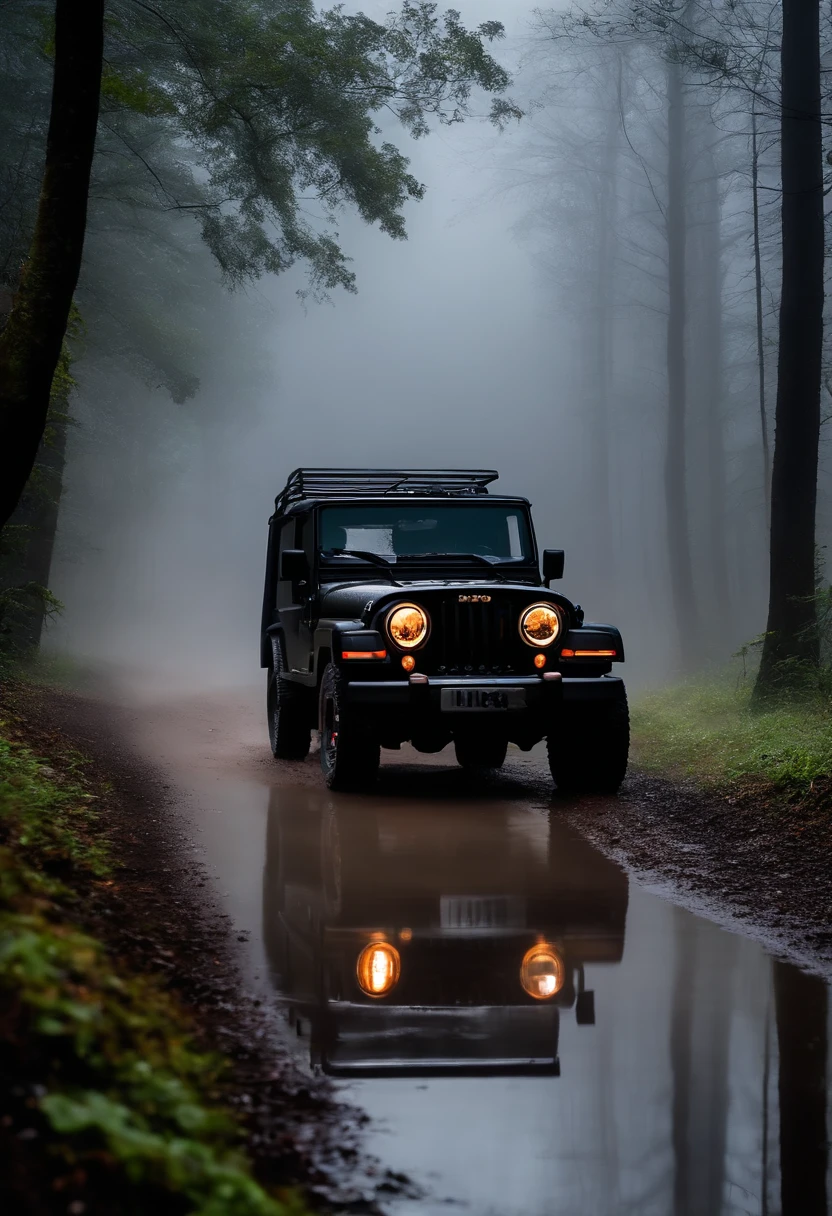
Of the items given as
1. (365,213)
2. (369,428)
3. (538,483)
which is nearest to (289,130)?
(365,213)

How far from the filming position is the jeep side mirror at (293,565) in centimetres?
1083

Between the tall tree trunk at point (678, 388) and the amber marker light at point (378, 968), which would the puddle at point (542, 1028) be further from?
the tall tree trunk at point (678, 388)

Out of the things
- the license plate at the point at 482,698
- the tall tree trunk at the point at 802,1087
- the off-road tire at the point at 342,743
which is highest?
the license plate at the point at 482,698

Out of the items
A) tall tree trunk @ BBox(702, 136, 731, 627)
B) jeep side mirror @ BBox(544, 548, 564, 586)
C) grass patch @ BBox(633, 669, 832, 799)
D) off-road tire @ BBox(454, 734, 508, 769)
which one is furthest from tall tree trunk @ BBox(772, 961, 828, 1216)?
tall tree trunk @ BBox(702, 136, 731, 627)

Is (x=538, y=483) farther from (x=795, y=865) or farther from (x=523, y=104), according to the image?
(x=795, y=865)

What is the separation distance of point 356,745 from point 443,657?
3.05ft

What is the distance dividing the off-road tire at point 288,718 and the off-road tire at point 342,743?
1660mm

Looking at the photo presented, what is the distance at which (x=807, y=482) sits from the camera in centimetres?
1394

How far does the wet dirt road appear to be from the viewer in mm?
3184

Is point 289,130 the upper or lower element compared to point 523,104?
lower

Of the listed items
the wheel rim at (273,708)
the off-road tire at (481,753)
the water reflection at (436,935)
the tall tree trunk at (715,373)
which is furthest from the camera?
the tall tree trunk at (715,373)

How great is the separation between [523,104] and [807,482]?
70.4 ft

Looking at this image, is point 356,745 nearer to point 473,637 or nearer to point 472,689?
point 472,689

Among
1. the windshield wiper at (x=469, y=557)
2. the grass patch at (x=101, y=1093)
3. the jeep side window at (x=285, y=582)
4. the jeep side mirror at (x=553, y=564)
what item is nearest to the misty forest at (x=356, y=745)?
the grass patch at (x=101, y=1093)
